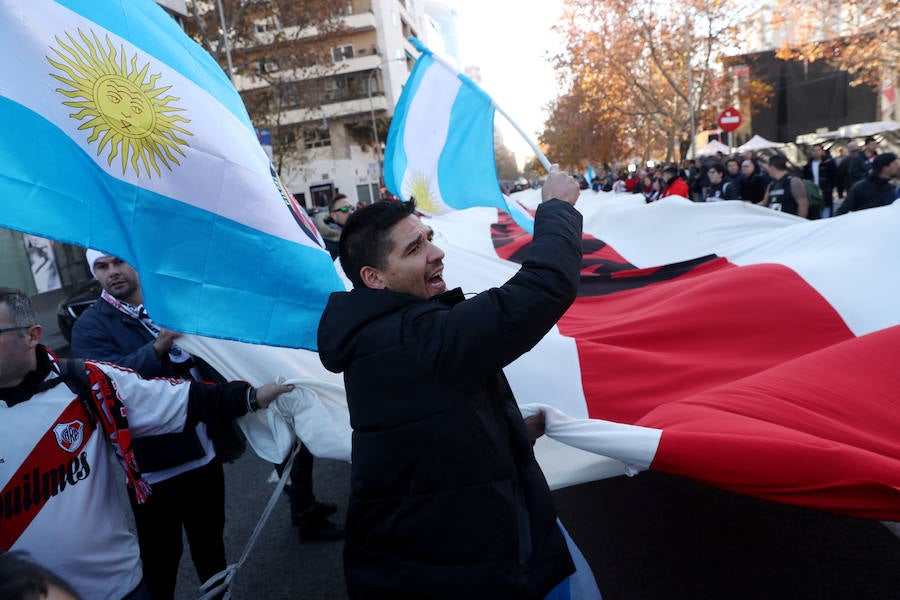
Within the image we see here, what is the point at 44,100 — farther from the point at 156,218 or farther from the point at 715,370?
the point at 715,370

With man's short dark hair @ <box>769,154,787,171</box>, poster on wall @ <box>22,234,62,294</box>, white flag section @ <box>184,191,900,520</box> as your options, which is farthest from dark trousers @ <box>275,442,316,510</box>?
poster on wall @ <box>22,234,62,294</box>

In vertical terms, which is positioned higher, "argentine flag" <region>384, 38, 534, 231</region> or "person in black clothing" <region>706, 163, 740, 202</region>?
"argentine flag" <region>384, 38, 534, 231</region>

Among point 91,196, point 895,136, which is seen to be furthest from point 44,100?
point 895,136

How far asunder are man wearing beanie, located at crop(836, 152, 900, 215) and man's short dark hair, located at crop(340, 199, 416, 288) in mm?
6442

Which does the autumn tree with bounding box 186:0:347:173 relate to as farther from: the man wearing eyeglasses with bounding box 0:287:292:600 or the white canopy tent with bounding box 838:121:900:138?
the white canopy tent with bounding box 838:121:900:138

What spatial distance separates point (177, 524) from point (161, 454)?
36 centimetres

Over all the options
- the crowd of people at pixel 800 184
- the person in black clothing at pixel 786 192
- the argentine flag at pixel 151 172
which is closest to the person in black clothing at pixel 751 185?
the crowd of people at pixel 800 184

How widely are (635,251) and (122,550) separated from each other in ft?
14.7

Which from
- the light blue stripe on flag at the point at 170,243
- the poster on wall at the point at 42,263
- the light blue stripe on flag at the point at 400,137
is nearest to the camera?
the light blue stripe on flag at the point at 170,243

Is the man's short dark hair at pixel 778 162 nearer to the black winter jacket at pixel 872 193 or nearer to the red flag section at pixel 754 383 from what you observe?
the black winter jacket at pixel 872 193

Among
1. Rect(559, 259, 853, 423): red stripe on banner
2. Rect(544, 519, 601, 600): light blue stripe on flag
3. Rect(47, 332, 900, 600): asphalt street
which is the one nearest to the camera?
Rect(544, 519, 601, 600): light blue stripe on flag

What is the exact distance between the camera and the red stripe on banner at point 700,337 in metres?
2.65

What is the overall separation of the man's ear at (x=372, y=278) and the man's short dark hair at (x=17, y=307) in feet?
3.43

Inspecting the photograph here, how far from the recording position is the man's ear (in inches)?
69.3
